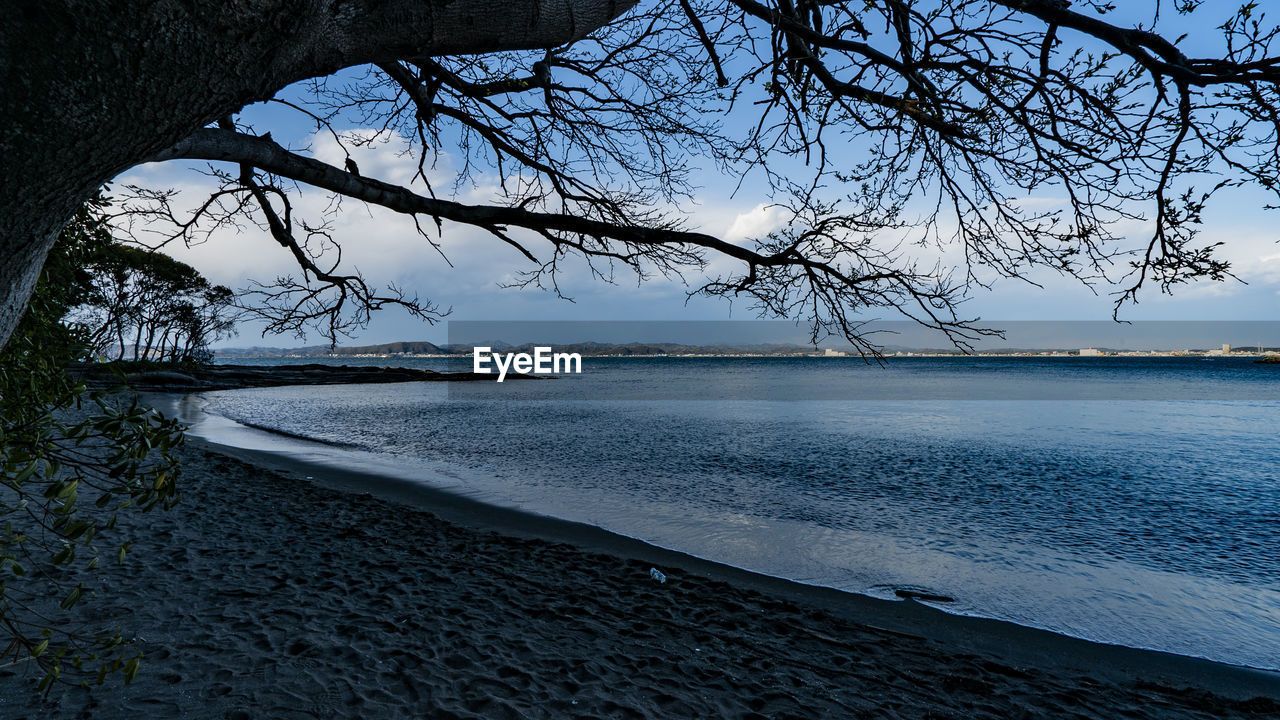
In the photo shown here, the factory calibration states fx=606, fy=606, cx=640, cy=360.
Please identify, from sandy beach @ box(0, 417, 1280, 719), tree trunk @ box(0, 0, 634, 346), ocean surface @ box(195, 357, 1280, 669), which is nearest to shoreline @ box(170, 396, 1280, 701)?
sandy beach @ box(0, 417, 1280, 719)

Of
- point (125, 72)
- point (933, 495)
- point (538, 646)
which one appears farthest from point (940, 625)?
point (933, 495)

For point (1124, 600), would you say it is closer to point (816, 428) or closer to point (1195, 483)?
point (1195, 483)

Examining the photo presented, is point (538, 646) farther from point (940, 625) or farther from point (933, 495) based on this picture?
point (933, 495)

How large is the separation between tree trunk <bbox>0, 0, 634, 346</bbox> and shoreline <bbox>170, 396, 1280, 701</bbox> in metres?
5.97

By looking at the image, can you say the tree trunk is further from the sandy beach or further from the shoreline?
the shoreline

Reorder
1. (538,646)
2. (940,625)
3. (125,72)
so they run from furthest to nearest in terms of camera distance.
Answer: (940,625) → (538,646) → (125,72)

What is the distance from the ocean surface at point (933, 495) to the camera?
7.09 m

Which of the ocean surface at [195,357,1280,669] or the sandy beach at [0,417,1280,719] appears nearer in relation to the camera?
the sandy beach at [0,417,1280,719]

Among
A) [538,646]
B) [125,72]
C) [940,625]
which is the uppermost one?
[125,72]

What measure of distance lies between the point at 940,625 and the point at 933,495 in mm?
7343

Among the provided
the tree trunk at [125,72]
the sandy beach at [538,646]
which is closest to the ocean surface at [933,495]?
the sandy beach at [538,646]

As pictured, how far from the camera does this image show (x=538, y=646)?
181 inches

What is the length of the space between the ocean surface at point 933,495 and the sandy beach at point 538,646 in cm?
106

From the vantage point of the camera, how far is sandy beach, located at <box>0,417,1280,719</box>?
3783mm
